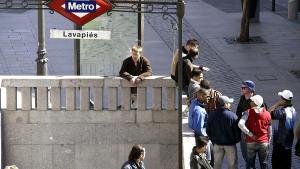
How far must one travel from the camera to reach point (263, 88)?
2184 centimetres


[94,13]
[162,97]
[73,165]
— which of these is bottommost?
[73,165]

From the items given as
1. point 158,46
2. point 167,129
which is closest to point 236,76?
point 158,46

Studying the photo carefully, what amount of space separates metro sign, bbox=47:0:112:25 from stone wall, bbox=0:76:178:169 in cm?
108

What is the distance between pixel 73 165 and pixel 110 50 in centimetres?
340

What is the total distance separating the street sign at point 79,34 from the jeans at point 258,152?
310cm

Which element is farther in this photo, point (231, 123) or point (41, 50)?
point (41, 50)

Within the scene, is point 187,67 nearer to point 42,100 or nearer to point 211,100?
point 211,100

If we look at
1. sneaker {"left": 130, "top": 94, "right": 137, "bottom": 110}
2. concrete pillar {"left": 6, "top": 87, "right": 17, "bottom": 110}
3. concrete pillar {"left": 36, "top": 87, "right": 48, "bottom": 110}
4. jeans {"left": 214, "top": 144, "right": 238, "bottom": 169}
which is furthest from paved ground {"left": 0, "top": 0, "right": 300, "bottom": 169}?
concrete pillar {"left": 6, "top": 87, "right": 17, "bottom": 110}

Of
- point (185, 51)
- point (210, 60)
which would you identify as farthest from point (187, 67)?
point (210, 60)

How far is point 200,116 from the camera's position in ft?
47.6

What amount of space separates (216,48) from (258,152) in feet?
36.4

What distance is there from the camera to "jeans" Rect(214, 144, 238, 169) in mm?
14602

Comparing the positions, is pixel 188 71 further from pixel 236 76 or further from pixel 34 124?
pixel 236 76

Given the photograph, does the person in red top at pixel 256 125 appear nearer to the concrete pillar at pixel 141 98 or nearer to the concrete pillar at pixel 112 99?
the concrete pillar at pixel 141 98
